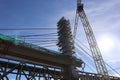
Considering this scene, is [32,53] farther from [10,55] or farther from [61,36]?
[61,36]

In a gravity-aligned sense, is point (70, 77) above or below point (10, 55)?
below

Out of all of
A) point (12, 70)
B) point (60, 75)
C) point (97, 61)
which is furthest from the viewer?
point (97, 61)

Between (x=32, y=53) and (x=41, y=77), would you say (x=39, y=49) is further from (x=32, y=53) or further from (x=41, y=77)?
(x=41, y=77)

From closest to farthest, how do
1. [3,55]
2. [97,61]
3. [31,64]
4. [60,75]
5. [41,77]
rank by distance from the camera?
[3,55]
[31,64]
[41,77]
[60,75]
[97,61]

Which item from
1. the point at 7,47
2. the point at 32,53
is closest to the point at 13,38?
the point at 7,47

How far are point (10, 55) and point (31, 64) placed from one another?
19.7 feet

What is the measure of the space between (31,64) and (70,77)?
1035 centimetres

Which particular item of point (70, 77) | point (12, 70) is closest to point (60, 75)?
point (70, 77)

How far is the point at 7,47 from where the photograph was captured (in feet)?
117

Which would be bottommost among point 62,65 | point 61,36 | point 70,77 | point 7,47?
point 70,77

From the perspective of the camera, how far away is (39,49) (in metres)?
40.3

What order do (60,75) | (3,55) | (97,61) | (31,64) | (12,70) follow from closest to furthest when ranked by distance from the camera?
(3,55) → (12,70) → (31,64) → (60,75) → (97,61)

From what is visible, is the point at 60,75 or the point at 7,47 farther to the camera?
the point at 60,75

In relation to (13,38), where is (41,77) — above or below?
below
